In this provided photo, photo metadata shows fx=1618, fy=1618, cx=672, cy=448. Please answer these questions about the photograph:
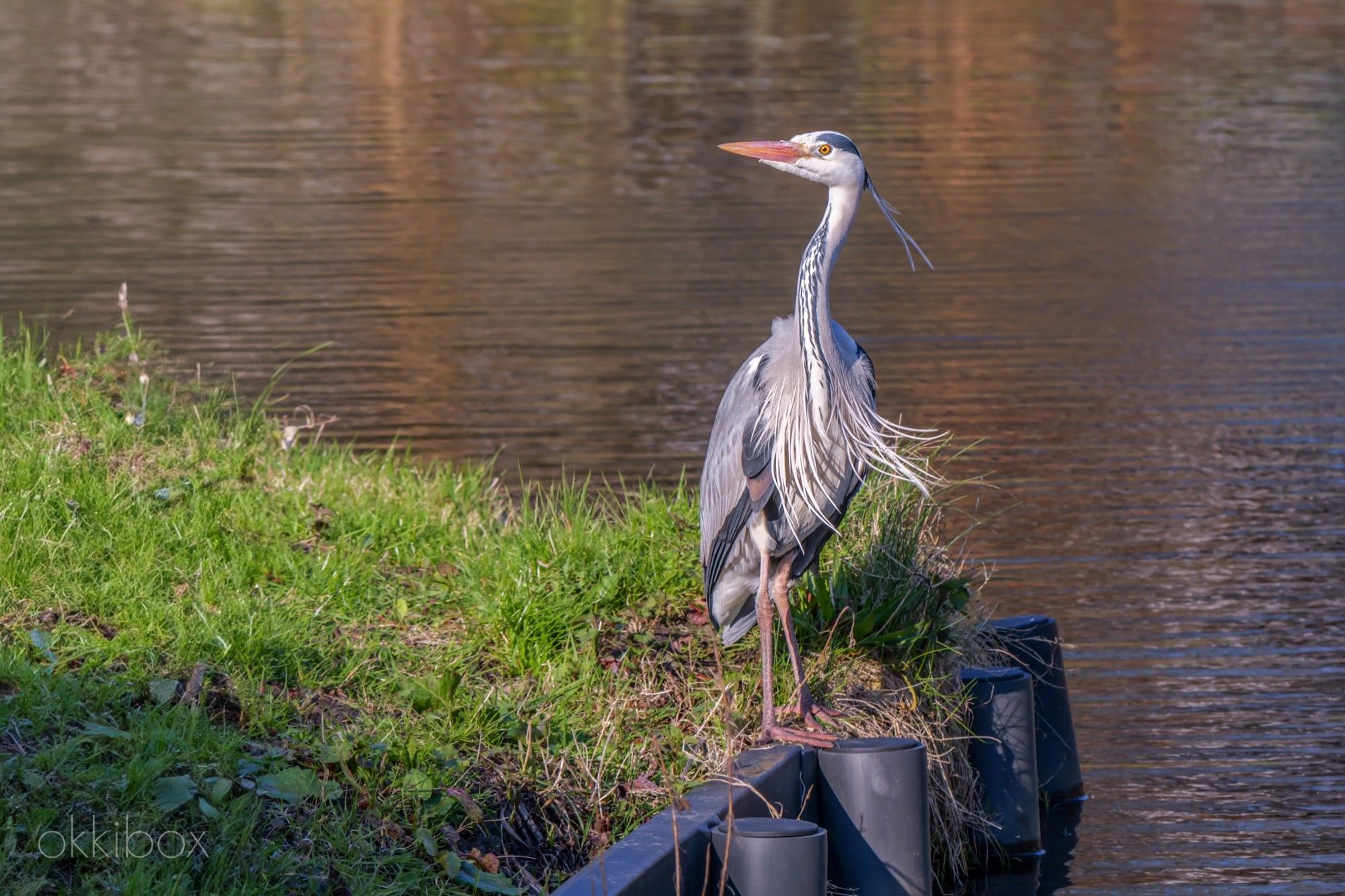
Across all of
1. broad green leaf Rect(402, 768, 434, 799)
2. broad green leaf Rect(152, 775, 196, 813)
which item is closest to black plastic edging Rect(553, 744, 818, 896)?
broad green leaf Rect(402, 768, 434, 799)

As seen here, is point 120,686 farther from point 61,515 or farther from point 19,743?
point 61,515

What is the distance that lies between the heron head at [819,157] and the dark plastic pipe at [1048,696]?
200 cm

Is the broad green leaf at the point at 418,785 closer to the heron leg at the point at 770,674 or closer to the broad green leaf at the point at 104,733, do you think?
the broad green leaf at the point at 104,733

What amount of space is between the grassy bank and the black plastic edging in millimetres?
181

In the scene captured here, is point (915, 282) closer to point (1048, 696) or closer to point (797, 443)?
point (1048, 696)

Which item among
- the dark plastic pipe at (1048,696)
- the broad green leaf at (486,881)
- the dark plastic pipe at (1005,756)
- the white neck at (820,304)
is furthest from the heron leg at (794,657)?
the broad green leaf at (486,881)

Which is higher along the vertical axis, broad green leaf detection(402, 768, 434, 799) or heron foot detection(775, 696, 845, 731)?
broad green leaf detection(402, 768, 434, 799)

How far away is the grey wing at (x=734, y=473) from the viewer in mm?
5059

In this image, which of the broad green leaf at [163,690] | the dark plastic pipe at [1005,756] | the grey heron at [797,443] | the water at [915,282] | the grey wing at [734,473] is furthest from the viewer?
the water at [915,282]

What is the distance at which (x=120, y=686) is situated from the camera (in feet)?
14.9

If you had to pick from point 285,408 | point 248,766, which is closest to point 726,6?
point 285,408

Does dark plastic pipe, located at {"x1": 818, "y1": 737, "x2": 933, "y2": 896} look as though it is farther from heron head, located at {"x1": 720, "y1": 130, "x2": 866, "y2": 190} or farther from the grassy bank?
heron head, located at {"x1": 720, "y1": 130, "x2": 866, "y2": 190}

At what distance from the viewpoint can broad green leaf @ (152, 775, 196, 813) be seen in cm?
399

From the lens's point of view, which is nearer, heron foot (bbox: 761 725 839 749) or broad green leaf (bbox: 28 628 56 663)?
broad green leaf (bbox: 28 628 56 663)
